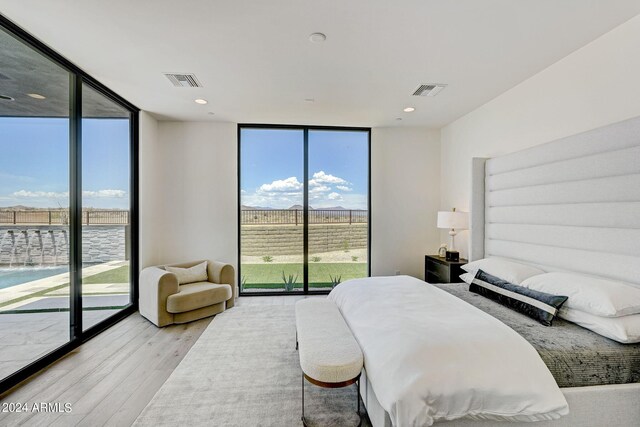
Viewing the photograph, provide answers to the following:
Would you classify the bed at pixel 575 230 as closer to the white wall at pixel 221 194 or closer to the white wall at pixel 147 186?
the white wall at pixel 221 194

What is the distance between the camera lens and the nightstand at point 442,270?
12.1 ft

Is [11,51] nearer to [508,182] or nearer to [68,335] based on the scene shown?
[68,335]

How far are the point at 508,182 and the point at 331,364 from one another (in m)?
2.78

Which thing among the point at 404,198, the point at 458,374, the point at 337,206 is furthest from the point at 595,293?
the point at 337,206

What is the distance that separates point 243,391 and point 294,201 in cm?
306

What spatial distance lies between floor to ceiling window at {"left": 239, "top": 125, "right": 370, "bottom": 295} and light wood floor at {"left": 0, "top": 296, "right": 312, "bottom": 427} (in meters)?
1.72

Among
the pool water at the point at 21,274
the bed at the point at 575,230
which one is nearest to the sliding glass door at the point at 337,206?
the bed at the point at 575,230

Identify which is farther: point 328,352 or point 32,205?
point 32,205

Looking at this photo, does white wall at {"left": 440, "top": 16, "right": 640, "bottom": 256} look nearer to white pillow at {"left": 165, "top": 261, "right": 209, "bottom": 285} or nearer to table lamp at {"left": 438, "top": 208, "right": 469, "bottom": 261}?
table lamp at {"left": 438, "top": 208, "right": 469, "bottom": 261}

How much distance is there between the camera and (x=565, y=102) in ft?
8.29

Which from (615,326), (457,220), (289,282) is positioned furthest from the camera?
(289,282)

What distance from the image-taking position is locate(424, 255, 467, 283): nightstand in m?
3.69

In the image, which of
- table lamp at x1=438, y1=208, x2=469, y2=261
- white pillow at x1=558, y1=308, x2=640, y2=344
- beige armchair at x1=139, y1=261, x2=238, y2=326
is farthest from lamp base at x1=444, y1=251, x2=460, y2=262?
beige armchair at x1=139, y1=261, x2=238, y2=326

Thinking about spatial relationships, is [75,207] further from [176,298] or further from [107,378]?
[107,378]
